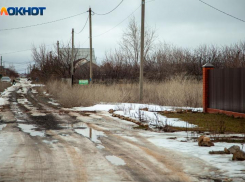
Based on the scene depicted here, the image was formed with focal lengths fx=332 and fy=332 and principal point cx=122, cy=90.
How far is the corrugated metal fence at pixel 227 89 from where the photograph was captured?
39.1 ft

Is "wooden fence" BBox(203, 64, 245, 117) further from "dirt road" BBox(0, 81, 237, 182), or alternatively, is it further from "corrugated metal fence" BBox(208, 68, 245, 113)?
"dirt road" BBox(0, 81, 237, 182)

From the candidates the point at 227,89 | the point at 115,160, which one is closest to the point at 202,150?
the point at 115,160

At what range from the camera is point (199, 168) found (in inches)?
214

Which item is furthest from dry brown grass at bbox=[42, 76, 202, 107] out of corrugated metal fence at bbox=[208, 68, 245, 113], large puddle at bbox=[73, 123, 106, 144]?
large puddle at bbox=[73, 123, 106, 144]

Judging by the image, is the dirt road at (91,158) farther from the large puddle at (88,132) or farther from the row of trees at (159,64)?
the row of trees at (159,64)

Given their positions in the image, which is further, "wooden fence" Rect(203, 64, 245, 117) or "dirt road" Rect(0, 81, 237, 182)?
"wooden fence" Rect(203, 64, 245, 117)

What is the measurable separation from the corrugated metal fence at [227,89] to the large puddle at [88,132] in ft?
18.3

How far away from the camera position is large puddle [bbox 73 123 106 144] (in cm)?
828

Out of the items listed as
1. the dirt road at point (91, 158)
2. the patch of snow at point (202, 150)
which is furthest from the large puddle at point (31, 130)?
the patch of snow at point (202, 150)

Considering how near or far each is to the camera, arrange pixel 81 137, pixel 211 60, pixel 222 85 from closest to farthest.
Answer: pixel 81 137
pixel 222 85
pixel 211 60

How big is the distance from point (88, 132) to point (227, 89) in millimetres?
6184

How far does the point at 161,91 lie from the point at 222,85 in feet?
22.8

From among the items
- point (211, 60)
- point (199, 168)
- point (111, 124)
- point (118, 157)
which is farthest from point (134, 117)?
point (211, 60)

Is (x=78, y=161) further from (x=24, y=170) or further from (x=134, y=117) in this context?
(x=134, y=117)
